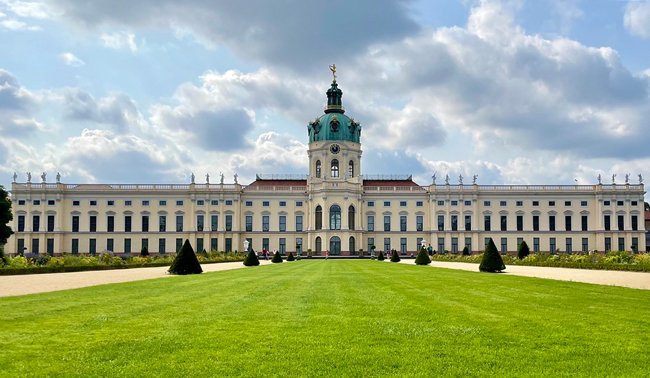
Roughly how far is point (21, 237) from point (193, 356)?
85377mm

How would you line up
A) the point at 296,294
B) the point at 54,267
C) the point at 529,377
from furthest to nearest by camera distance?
the point at 54,267 < the point at 296,294 < the point at 529,377

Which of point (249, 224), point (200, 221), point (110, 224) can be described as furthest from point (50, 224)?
point (249, 224)

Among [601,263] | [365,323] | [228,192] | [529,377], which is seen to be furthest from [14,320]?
[228,192]

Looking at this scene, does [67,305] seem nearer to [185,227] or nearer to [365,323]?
[365,323]

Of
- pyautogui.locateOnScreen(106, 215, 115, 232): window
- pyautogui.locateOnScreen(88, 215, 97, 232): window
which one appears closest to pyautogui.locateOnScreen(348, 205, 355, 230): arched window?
pyautogui.locateOnScreen(106, 215, 115, 232): window

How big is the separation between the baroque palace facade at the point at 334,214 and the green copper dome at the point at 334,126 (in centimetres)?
24

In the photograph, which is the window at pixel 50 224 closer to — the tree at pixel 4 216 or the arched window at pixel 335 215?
the tree at pixel 4 216

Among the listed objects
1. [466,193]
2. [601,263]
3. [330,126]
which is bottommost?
[601,263]

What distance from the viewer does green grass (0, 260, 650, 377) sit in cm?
812

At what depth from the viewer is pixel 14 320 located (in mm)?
12148

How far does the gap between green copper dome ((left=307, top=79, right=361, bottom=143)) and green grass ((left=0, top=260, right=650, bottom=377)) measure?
2941 inches

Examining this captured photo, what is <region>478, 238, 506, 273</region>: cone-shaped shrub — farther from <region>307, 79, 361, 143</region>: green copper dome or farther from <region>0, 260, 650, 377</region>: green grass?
<region>307, 79, 361, 143</region>: green copper dome

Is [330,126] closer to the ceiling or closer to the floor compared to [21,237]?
closer to the ceiling

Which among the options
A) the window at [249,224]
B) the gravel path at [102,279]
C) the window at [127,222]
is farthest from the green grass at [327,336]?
the window at [127,222]
